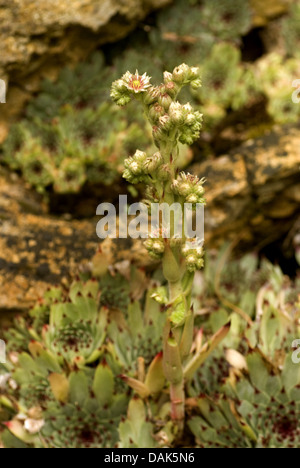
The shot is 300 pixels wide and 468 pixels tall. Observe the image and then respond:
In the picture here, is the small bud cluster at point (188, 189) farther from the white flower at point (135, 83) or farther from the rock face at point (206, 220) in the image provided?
the rock face at point (206, 220)

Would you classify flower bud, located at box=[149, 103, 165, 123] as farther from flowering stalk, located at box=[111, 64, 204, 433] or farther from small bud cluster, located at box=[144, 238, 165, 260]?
small bud cluster, located at box=[144, 238, 165, 260]

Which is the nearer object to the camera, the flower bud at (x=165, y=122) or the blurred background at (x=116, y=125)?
the flower bud at (x=165, y=122)

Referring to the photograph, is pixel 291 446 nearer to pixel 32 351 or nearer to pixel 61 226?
pixel 32 351

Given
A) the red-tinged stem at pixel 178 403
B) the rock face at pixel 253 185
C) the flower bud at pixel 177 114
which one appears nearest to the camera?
the flower bud at pixel 177 114

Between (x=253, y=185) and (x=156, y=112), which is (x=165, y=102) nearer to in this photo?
(x=156, y=112)
